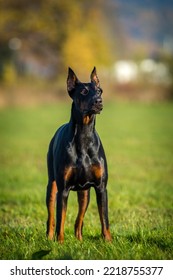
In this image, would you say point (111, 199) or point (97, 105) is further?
point (111, 199)

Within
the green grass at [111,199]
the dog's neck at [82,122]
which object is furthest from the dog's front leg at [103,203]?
the dog's neck at [82,122]

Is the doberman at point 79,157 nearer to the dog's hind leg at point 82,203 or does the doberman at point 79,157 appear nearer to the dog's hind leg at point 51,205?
the dog's hind leg at point 82,203

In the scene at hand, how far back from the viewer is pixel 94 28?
60.8 metres

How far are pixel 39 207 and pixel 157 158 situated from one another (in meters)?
7.28

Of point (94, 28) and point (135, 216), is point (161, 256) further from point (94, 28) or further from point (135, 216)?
point (94, 28)

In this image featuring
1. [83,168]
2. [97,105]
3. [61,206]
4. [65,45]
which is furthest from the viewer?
[65,45]

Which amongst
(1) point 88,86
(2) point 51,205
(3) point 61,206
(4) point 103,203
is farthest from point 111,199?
(1) point 88,86

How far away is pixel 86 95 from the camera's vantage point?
5492 millimetres

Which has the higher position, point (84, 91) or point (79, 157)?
point (84, 91)

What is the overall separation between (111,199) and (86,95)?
15.3 feet

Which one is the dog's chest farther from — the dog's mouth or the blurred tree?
the blurred tree

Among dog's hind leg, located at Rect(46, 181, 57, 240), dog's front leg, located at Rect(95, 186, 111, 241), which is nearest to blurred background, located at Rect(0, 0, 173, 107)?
dog's hind leg, located at Rect(46, 181, 57, 240)

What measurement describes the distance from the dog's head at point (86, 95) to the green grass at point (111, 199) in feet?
4.35

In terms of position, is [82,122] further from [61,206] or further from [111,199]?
[111,199]
